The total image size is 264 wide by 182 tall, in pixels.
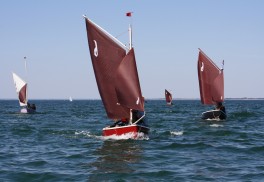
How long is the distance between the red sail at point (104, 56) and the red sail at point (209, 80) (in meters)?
22.5

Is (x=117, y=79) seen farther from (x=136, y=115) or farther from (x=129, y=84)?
(x=136, y=115)

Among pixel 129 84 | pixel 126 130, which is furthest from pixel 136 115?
pixel 129 84

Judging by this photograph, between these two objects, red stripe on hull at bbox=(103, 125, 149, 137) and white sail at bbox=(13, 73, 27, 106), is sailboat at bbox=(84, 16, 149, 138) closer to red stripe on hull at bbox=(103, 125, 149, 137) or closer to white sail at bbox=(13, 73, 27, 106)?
red stripe on hull at bbox=(103, 125, 149, 137)

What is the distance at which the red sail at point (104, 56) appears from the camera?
28.9m

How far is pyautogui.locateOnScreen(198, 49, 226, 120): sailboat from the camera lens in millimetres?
50312

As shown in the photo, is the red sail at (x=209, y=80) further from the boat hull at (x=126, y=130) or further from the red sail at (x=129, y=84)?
the red sail at (x=129, y=84)

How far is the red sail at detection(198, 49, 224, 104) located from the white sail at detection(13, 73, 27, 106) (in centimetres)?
3496

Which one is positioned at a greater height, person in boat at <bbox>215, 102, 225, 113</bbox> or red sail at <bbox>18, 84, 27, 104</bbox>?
red sail at <bbox>18, 84, 27, 104</bbox>

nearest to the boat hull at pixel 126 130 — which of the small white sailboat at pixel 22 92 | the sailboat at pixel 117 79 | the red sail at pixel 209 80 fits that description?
the sailboat at pixel 117 79

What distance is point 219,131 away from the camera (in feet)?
122

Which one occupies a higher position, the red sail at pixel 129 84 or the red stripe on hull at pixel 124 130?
the red sail at pixel 129 84

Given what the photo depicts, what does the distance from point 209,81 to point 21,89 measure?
1466 inches

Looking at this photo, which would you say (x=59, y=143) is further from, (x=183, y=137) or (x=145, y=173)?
(x=145, y=173)

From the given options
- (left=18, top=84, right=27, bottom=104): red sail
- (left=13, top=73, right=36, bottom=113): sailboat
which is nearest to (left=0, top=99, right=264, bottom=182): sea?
(left=13, top=73, right=36, bottom=113): sailboat
